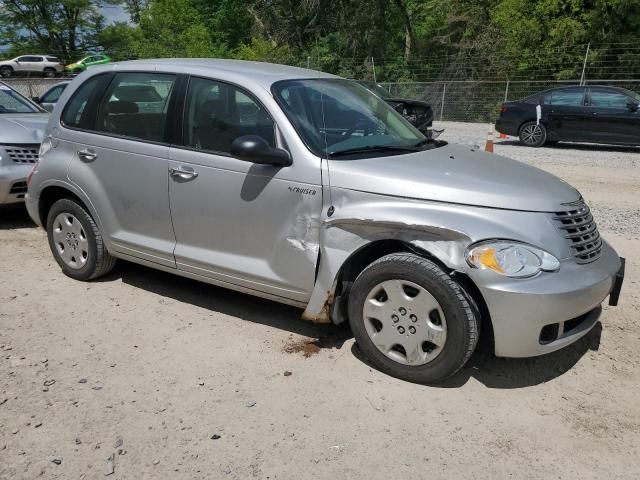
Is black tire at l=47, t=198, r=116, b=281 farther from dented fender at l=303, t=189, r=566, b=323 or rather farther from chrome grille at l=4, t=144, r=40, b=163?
dented fender at l=303, t=189, r=566, b=323

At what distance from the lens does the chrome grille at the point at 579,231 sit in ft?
10.8

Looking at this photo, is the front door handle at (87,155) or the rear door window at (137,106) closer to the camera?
the rear door window at (137,106)

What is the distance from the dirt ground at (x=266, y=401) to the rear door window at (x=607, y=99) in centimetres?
1082

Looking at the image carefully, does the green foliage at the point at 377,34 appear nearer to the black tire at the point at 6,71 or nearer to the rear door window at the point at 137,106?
the black tire at the point at 6,71

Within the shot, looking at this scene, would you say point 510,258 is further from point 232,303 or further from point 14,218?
point 14,218

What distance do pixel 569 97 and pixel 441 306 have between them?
13057 millimetres

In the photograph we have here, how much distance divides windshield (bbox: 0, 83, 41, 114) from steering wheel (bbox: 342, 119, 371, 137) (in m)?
5.79

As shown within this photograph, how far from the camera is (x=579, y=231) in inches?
134

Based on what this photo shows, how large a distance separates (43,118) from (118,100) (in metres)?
3.67

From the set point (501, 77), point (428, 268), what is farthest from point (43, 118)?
point (501, 77)

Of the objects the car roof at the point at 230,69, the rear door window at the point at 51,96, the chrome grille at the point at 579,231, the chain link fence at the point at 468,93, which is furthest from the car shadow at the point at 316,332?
the chain link fence at the point at 468,93

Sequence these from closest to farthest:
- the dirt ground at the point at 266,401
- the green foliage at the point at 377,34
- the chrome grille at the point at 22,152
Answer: the dirt ground at the point at 266,401 < the chrome grille at the point at 22,152 < the green foliage at the point at 377,34

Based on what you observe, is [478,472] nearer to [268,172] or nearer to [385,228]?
[385,228]

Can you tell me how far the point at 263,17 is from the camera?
141 feet
